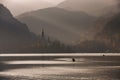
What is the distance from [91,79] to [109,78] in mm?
9098

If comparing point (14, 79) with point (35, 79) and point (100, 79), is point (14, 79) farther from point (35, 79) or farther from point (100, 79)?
point (100, 79)

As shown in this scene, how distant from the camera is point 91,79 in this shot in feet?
524

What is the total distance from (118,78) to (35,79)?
37783 mm

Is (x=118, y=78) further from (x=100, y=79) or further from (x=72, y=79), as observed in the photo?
(x=72, y=79)

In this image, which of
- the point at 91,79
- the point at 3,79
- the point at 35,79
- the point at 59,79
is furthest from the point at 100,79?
the point at 3,79

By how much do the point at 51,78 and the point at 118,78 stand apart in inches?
1218

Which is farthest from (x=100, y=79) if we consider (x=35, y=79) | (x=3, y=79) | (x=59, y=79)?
(x=3, y=79)

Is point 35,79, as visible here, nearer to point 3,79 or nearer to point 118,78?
point 3,79

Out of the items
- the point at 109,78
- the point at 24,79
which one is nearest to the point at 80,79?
the point at 109,78

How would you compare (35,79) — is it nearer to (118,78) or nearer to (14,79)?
(14,79)

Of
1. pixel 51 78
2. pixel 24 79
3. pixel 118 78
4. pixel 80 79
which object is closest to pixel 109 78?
pixel 118 78

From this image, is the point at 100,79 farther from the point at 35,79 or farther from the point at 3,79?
the point at 3,79

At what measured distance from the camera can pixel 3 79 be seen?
159625 millimetres

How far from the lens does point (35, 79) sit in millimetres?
161250
